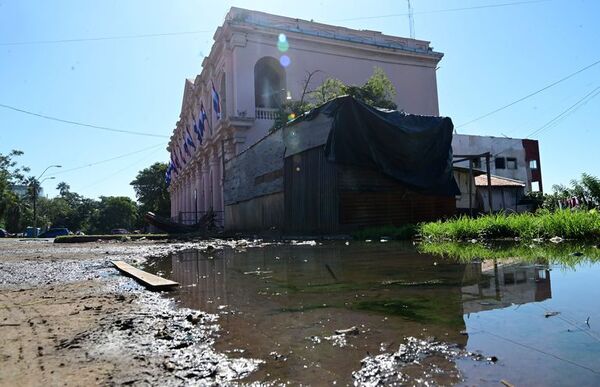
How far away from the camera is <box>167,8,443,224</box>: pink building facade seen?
79.6 feet

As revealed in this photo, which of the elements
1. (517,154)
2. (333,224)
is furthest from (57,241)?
(517,154)

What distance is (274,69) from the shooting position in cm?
2691

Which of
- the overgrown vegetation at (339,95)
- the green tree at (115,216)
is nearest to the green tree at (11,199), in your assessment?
the green tree at (115,216)

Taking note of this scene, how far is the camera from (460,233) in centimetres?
859

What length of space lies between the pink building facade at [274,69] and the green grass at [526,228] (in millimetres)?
17011

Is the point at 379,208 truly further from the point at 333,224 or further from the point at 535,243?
the point at 535,243

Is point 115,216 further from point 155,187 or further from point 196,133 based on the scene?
point 196,133

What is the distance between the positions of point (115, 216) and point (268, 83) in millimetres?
64668

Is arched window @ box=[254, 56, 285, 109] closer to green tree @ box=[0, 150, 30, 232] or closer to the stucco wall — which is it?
the stucco wall

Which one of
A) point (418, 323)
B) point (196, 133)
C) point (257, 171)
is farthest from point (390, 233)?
point (196, 133)

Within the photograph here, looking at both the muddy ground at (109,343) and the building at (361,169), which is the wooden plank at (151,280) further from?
the building at (361,169)

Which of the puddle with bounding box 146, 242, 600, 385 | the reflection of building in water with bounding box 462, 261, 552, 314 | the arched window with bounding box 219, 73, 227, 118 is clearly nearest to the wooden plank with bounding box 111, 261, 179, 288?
the puddle with bounding box 146, 242, 600, 385

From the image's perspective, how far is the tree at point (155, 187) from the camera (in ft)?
233

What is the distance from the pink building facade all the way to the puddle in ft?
68.2
